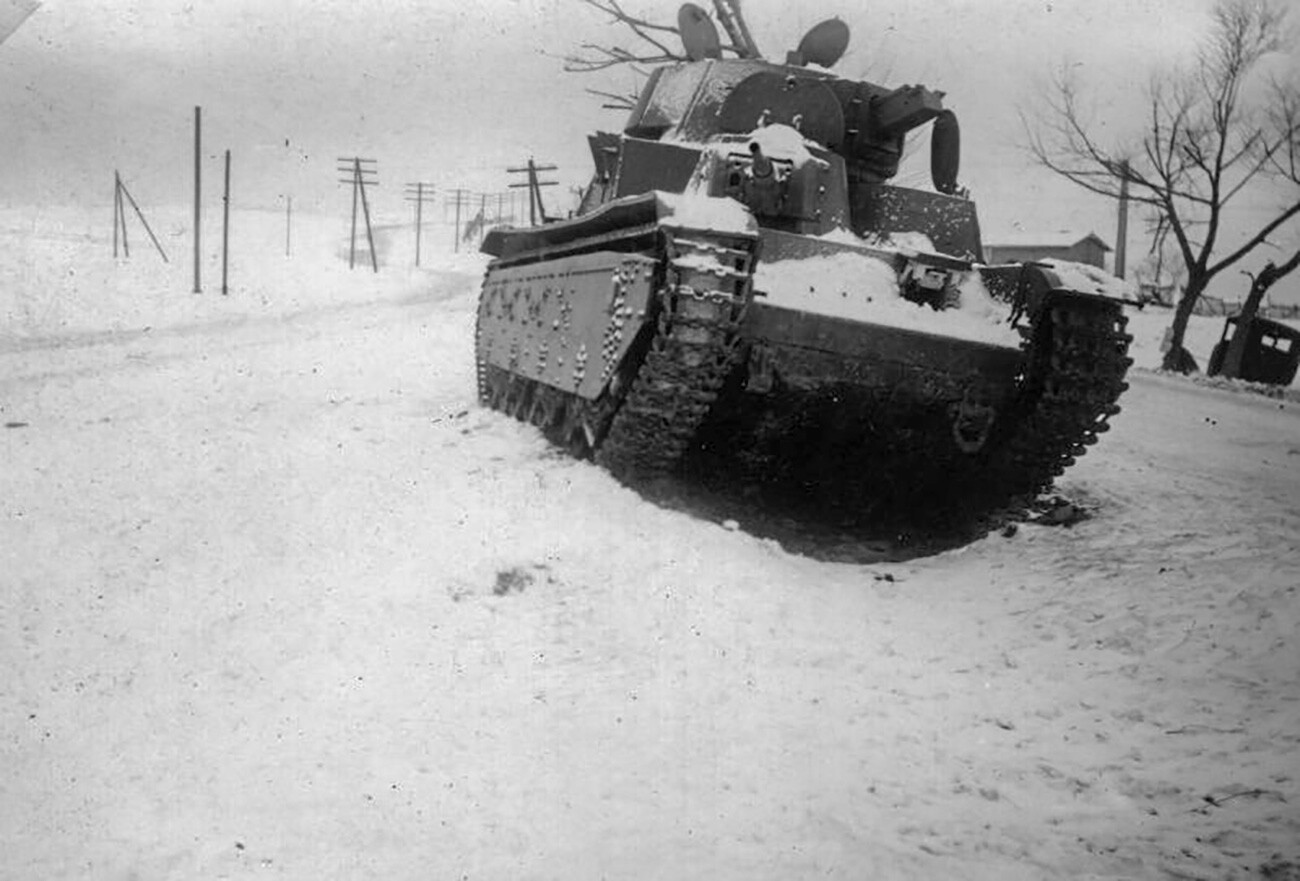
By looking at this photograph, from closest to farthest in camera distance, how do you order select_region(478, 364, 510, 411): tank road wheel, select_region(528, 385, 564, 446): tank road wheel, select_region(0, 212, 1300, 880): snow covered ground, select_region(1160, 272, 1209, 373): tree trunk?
select_region(0, 212, 1300, 880): snow covered ground, select_region(528, 385, 564, 446): tank road wheel, select_region(478, 364, 510, 411): tank road wheel, select_region(1160, 272, 1209, 373): tree trunk

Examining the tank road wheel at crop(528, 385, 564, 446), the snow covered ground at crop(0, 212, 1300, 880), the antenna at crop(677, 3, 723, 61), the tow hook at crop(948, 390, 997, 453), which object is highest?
the antenna at crop(677, 3, 723, 61)

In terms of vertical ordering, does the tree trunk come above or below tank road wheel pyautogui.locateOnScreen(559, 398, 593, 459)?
above

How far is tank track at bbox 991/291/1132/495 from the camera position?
6.10m

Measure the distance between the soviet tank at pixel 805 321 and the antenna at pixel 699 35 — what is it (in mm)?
861

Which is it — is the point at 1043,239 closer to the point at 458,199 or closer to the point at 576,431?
the point at 458,199

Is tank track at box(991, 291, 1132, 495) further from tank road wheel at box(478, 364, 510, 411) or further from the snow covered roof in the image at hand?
the snow covered roof

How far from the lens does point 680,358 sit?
5.36 metres

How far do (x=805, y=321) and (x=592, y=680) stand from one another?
2688mm

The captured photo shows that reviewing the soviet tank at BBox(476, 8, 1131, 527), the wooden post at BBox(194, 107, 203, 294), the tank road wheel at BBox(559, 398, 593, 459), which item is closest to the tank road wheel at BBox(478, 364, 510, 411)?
the soviet tank at BBox(476, 8, 1131, 527)

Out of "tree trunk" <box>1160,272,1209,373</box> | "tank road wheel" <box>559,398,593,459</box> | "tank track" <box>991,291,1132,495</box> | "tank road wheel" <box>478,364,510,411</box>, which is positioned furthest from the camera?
"tree trunk" <box>1160,272,1209,373</box>

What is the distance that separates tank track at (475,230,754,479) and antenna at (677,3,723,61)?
404 centimetres

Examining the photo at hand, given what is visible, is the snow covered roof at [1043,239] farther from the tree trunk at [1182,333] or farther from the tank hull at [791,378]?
the tank hull at [791,378]

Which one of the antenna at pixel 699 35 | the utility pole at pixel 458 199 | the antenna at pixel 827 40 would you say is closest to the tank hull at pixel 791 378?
the antenna at pixel 699 35

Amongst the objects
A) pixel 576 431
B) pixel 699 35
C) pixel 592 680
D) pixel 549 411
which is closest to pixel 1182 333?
pixel 699 35
